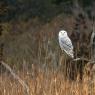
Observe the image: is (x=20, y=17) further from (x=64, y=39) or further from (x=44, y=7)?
(x=64, y=39)

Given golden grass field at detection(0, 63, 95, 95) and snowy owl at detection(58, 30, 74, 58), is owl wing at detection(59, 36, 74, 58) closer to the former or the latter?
snowy owl at detection(58, 30, 74, 58)

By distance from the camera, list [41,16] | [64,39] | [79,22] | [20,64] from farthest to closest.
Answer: [41,16]
[79,22]
[64,39]
[20,64]

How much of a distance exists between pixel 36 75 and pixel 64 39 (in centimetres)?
156

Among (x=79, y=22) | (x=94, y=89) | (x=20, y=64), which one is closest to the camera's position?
(x=94, y=89)

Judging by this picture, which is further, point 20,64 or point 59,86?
point 20,64

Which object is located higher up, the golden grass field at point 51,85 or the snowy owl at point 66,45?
the snowy owl at point 66,45

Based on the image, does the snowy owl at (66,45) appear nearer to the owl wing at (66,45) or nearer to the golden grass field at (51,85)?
the owl wing at (66,45)

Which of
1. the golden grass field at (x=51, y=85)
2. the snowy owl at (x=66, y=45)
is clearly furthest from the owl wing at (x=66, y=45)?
the golden grass field at (x=51, y=85)

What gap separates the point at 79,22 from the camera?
9.81m

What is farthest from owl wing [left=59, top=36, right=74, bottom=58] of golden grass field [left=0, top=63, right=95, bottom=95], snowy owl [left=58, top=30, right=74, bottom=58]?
golden grass field [left=0, top=63, right=95, bottom=95]

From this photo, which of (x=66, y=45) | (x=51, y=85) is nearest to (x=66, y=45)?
(x=66, y=45)

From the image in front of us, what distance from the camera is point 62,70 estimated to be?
595 centimetres

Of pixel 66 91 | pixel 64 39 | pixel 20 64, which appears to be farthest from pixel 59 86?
pixel 64 39

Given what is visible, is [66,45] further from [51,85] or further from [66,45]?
[51,85]
